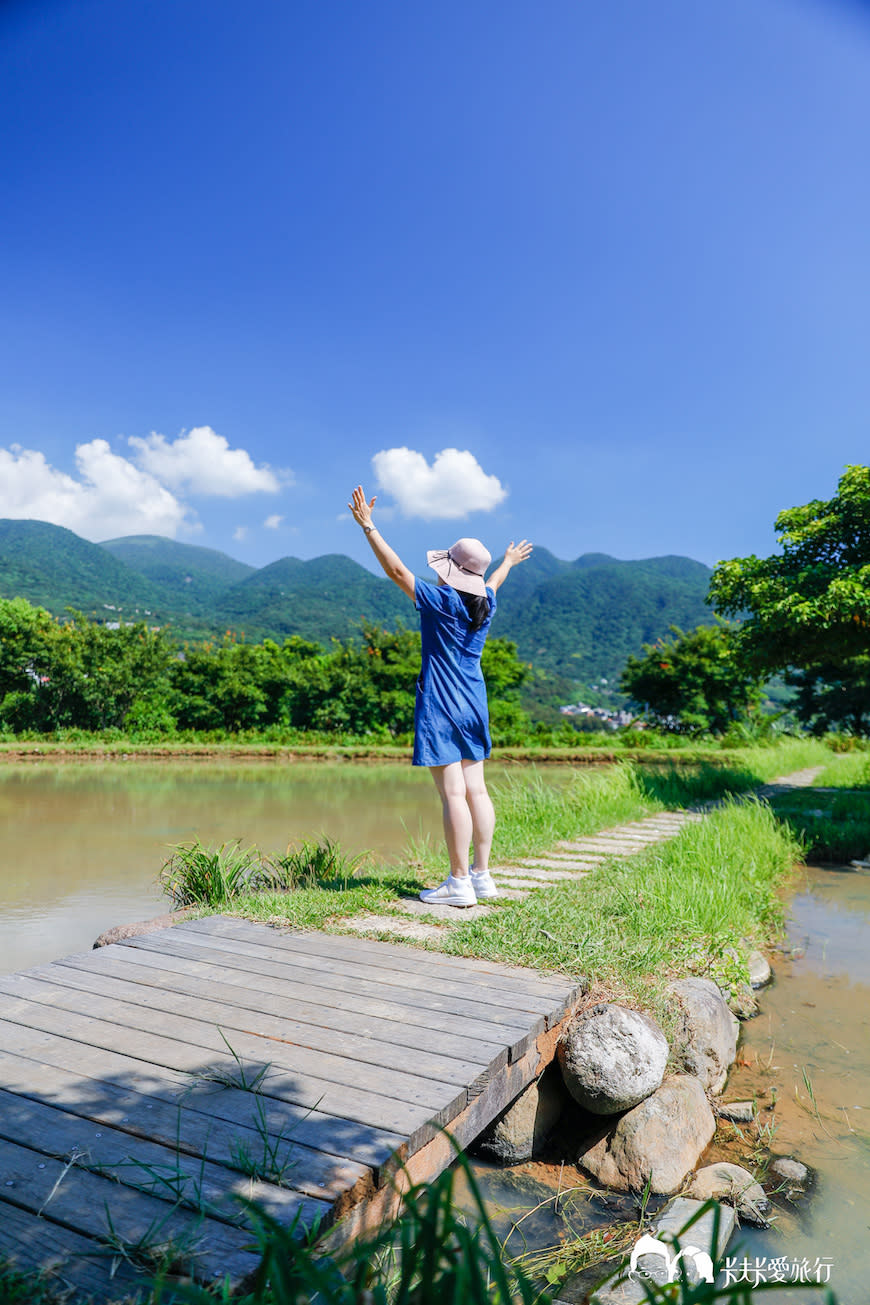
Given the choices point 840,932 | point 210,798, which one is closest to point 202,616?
point 210,798

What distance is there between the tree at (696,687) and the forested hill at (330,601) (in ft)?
82.1

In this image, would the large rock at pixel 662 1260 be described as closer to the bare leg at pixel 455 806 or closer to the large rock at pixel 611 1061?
the large rock at pixel 611 1061

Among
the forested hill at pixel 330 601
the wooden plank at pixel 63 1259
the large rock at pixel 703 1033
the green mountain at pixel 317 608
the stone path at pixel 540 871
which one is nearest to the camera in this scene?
the wooden plank at pixel 63 1259

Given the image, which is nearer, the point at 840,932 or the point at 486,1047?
the point at 486,1047

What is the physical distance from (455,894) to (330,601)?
65640 millimetres

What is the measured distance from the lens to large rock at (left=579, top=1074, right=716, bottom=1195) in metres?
2.28

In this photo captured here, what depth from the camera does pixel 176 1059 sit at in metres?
1.95

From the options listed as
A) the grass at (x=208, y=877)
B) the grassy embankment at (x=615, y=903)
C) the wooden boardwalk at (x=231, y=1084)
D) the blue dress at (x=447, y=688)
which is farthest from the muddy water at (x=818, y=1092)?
the grass at (x=208, y=877)

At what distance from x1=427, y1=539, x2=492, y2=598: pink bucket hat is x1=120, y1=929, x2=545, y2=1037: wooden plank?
1.72 meters

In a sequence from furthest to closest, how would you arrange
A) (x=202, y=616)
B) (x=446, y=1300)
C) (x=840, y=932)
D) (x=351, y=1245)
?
(x=202, y=616)
(x=840, y=932)
(x=351, y=1245)
(x=446, y=1300)

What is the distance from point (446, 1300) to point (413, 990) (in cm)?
156

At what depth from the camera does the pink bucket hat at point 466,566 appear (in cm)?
356

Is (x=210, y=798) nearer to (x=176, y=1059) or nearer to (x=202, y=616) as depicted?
(x=176, y=1059)

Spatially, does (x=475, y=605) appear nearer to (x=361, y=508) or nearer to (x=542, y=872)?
(x=361, y=508)
